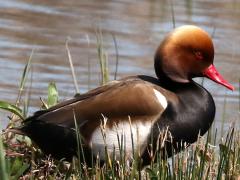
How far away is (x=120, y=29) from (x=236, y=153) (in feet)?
16.4

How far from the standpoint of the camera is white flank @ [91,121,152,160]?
5.12m

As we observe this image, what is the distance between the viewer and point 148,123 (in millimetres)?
5223

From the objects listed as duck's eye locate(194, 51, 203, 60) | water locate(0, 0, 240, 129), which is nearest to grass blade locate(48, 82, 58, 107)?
duck's eye locate(194, 51, 203, 60)

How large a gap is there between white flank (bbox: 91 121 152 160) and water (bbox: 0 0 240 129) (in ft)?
5.77

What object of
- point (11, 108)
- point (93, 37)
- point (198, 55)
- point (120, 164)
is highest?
point (198, 55)

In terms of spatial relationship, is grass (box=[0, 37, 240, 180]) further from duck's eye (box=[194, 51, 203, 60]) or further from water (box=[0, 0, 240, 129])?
water (box=[0, 0, 240, 129])

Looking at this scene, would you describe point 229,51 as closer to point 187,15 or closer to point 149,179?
point 187,15

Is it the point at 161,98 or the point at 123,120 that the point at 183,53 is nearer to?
the point at 161,98

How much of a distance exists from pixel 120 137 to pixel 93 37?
451 centimetres

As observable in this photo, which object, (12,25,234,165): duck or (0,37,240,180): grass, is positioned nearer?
(0,37,240,180): grass

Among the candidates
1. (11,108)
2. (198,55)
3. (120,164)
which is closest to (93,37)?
(198,55)

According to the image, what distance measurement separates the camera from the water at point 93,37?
26.5 ft

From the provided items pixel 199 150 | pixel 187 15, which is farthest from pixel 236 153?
pixel 187 15

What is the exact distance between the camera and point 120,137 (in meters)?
5.14
